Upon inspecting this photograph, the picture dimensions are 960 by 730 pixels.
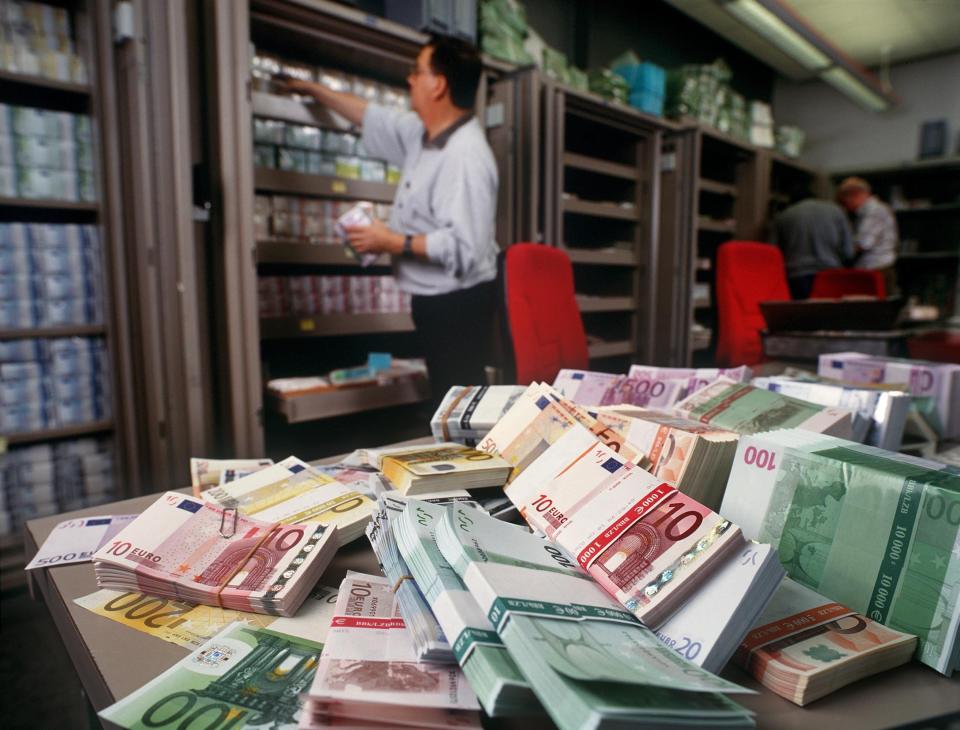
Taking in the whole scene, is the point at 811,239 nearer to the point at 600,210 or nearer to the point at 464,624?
the point at 600,210

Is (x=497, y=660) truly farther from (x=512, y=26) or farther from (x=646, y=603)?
(x=512, y=26)

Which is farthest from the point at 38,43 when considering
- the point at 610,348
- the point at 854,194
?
the point at 854,194

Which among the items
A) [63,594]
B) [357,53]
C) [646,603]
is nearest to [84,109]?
[357,53]

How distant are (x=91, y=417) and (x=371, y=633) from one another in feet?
7.90

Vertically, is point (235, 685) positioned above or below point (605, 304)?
below

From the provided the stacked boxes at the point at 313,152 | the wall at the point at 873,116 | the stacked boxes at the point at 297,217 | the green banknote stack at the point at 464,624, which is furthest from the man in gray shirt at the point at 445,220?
the wall at the point at 873,116

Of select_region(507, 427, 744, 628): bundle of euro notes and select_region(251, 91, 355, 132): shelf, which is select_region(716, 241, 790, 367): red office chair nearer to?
select_region(251, 91, 355, 132): shelf

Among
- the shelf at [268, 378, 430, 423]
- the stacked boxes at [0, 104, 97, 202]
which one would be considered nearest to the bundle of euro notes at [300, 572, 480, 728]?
the shelf at [268, 378, 430, 423]

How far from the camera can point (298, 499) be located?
0.98m

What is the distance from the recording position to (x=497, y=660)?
1.72 ft

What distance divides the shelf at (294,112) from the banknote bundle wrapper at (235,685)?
93.7 inches

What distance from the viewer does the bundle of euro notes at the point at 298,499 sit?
36.0 inches

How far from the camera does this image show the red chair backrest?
2117 millimetres

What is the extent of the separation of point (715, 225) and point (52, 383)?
480 cm
